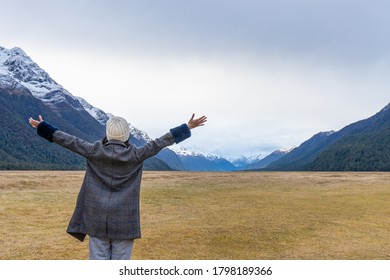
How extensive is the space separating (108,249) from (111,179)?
94 cm

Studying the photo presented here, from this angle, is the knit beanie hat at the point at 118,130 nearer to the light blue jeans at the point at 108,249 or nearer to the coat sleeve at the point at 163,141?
the coat sleeve at the point at 163,141

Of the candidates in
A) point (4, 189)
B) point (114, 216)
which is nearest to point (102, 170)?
point (114, 216)

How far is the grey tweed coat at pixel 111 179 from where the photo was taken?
448 centimetres

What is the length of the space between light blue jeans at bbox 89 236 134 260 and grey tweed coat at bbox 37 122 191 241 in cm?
13

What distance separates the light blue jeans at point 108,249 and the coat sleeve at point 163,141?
45.9 inches

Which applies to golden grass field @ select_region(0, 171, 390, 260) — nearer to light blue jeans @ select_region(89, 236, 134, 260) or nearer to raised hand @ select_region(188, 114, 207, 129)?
light blue jeans @ select_region(89, 236, 134, 260)

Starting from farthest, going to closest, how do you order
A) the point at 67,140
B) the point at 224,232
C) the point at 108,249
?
1. the point at 224,232
2. the point at 108,249
3. the point at 67,140

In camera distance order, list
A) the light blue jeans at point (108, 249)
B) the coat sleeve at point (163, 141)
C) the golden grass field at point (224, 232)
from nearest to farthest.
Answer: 1. the coat sleeve at point (163, 141)
2. the light blue jeans at point (108, 249)
3. the golden grass field at point (224, 232)

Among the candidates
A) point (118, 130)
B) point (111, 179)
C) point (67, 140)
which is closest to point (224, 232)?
point (111, 179)

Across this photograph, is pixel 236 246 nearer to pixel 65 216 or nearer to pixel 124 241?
pixel 124 241

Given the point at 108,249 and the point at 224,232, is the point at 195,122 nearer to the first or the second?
the point at 108,249

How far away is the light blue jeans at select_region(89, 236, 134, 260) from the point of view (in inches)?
182

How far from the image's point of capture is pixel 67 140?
449 cm

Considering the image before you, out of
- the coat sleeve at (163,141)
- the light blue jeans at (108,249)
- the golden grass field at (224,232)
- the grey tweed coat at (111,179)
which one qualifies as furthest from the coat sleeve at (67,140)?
the golden grass field at (224,232)
